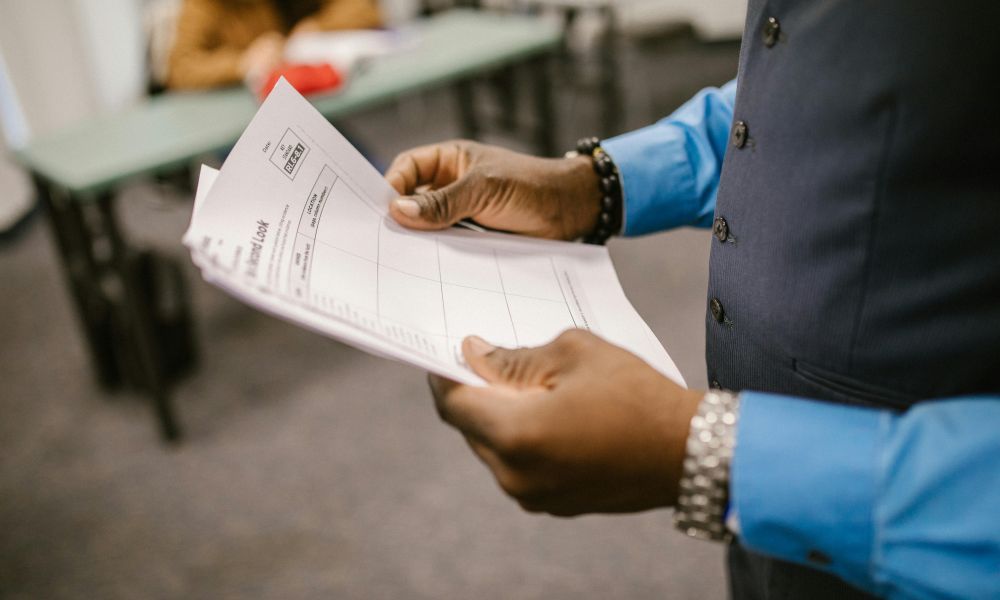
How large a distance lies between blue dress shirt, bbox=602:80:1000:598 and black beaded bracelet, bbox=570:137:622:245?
1.16 feet

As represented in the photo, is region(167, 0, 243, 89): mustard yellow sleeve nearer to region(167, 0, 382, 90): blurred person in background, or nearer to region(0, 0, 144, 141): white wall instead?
region(167, 0, 382, 90): blurred person in background

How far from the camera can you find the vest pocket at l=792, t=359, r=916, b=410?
0.51m

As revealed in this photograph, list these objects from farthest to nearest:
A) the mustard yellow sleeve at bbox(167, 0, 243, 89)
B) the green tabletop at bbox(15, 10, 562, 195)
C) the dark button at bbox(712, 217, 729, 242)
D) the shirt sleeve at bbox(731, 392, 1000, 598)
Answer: the mustard yellow sleeve at bbox(167, 0, 243, 89), the green tabletop at bbox(15, 10, 562, 195), the dark button at bbox(712, 217, 729, 242), the shirt sleeve at bbox(731, 392, 1000, 598)

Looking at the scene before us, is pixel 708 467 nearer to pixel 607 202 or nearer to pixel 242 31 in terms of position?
pixel 607 202

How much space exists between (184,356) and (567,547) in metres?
1.28

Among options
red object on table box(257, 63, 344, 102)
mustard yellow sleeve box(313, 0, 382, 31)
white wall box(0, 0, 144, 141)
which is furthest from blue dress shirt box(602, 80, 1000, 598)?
white wall box(0, 0, 144, 141)

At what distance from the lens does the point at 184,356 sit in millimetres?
2092

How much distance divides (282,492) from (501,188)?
1.23 m

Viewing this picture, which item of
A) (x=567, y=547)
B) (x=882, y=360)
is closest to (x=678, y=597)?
(x=567, y=547)

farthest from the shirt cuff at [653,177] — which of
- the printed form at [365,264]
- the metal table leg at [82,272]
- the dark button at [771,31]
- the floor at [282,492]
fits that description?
the metal table leg at [82,272]

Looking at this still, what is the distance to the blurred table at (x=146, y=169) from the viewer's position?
1.67m

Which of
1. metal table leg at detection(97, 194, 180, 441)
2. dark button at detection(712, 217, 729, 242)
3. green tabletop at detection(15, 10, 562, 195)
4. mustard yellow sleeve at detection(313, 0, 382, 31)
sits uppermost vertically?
dark button at detection(712, 217, 729, 242)

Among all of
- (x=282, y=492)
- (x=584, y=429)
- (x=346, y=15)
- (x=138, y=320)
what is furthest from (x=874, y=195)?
(x=346, y=15)

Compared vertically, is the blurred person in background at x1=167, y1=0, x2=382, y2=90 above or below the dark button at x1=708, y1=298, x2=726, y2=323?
below
